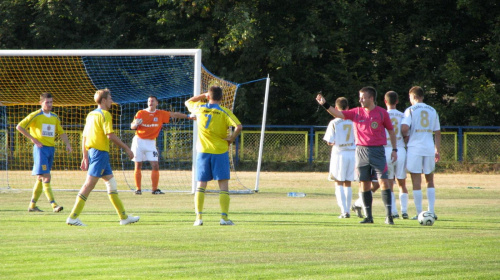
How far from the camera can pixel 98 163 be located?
9469 mm

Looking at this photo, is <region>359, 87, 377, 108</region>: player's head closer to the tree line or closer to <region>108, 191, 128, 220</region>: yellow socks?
<region>108, 191, 128, 220</region>: yellow socks

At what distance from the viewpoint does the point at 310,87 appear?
3294cm

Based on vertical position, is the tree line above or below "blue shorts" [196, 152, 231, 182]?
above

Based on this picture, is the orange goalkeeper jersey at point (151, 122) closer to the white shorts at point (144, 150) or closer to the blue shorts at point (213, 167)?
the white shorts at point (144, 150)

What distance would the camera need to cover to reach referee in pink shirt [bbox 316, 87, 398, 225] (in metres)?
9.80

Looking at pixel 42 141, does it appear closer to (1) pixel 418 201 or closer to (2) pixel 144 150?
(2) pixel 144 150

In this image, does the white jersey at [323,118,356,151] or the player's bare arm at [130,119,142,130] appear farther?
the white jersey at [323,118,356,151]

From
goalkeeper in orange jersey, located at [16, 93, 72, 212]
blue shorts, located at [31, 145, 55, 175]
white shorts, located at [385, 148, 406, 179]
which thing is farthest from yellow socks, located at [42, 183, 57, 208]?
white shorts, located at [385, 148, 406, 179]

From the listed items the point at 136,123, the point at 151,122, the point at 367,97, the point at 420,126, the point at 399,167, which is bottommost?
the point at 399,167

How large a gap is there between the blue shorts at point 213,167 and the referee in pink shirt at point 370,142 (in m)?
1.78

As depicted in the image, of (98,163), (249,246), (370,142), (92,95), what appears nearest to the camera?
(249,246)

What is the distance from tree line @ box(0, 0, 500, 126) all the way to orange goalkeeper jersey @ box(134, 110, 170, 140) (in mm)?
13977

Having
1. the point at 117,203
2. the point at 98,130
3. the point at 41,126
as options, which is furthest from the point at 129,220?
the point at 41,126

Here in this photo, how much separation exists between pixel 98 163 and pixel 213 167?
1.59m
